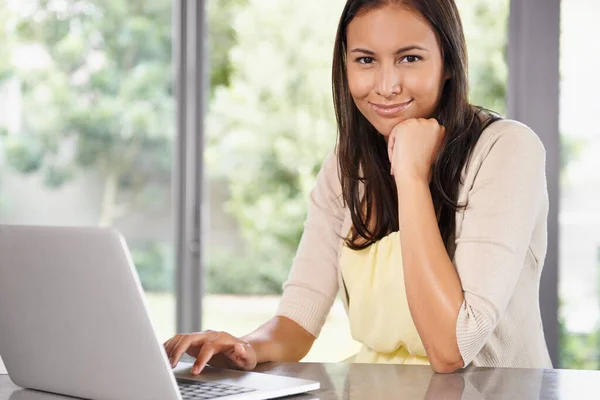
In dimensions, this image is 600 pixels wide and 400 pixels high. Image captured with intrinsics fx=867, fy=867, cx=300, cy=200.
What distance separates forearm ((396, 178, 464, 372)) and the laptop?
1.32 feet

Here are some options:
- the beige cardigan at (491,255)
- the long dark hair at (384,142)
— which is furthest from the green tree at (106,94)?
the beige cardigan at (491,255)

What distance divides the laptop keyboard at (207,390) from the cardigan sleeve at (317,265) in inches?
26.6

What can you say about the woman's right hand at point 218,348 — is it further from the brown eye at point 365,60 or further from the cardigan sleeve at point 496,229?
the brown eye at point 365,60

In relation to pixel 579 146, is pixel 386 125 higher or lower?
higher

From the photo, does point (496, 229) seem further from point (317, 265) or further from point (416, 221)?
point (317, 265)

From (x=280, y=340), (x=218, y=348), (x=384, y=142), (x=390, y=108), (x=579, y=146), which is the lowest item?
(x=280, y=340)

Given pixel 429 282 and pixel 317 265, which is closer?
pixel 429 282

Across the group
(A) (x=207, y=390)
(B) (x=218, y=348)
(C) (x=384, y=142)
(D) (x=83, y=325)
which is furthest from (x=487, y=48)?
(D) (x=83, y=325)

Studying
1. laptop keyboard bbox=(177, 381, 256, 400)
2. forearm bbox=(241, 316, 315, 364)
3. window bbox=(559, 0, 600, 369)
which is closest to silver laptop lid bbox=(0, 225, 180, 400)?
laptop keyboard bbox=(177, 381, 256, 400)

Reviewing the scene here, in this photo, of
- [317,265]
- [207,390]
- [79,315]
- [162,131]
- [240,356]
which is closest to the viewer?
[79,315]

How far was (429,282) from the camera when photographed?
165 cm

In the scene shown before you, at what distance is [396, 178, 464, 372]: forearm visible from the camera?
1584 millimetres

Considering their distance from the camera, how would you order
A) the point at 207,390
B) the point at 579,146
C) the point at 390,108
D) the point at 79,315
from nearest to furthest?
the point at 79,315, the point at 207,390, the point at 390,108, the point at 579,146

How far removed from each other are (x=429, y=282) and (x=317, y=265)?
1.45 feet
